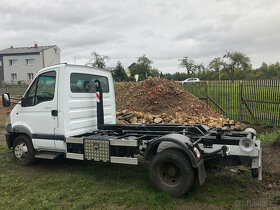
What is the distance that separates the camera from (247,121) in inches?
457

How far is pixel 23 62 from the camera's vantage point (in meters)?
46.4

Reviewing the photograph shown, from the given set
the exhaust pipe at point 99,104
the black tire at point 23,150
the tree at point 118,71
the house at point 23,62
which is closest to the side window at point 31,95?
the black tire at point 23,150

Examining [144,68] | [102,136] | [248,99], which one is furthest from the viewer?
[144,68]

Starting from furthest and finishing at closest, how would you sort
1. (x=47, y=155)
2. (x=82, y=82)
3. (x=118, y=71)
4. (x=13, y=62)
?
(x=13, y=62)
(x=118, y=71)
(x=82, y=82)
(x=47, y=155)

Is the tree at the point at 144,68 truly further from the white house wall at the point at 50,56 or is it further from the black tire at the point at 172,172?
the black tire at the point at 172,172

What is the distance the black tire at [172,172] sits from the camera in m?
4.15

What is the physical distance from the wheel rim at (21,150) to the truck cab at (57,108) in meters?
0.33

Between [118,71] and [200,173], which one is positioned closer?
[200,173]

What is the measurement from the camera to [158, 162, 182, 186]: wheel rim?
4352mm

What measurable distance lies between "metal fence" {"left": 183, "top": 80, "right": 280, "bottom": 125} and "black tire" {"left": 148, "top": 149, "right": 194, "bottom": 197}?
7.67 metres

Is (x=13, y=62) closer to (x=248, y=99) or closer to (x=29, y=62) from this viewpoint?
(x=29, y=62)

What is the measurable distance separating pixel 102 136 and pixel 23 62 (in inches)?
1846

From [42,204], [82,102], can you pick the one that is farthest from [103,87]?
[42,204]

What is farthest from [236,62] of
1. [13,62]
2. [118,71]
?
[13,62]
